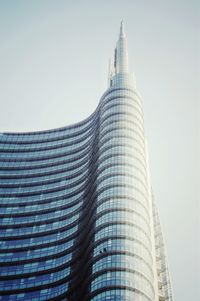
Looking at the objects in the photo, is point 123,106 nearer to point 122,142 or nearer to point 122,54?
point 122,142

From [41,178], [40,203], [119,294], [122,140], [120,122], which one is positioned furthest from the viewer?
[41,178]

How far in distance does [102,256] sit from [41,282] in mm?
26798

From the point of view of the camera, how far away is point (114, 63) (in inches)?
7372

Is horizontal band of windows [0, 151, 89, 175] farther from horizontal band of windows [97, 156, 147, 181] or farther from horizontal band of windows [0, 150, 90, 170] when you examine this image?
horizontal band of windows [97, 156, 147, 181]

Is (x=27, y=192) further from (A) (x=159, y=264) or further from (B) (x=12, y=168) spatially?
(A) (x=159, y=264)

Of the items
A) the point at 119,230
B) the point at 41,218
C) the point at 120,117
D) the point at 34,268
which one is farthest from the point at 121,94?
the point at 34,268

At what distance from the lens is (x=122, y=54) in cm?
18150

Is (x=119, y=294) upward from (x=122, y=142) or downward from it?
downward

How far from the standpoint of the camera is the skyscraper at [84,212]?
94438 mm

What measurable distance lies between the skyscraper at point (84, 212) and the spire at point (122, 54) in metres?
27.1

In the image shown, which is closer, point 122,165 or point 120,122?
point 122,165

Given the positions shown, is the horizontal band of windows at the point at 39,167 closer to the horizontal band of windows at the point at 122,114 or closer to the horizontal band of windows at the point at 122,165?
the horizontal band of windows at the point at 122,114

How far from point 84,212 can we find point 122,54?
87.7 meters

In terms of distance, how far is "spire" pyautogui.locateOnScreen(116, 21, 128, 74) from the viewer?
563ft
